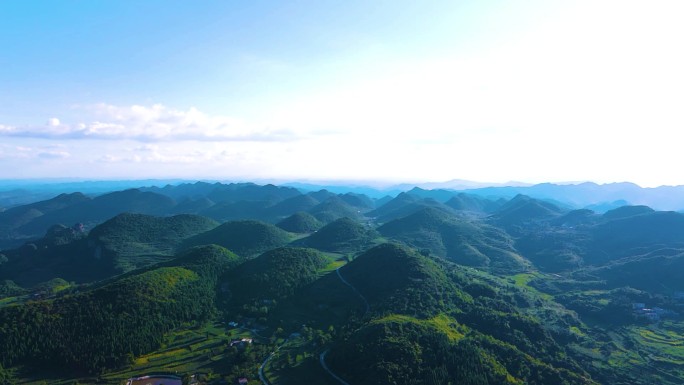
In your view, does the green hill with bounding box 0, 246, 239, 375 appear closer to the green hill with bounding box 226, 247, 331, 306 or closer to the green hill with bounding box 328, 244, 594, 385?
the green hill with bounding box 226, 247, 331, 306

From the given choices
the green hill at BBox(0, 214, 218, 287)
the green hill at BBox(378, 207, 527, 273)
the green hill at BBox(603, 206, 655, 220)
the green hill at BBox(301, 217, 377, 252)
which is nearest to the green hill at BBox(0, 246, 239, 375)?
the green hill at BBox(0, 214, 218, 287)

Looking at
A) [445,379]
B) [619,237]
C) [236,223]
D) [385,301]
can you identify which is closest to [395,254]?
[385,301]

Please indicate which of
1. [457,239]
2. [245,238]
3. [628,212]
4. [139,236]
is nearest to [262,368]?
[245,238]

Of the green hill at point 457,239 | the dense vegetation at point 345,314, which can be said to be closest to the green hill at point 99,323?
the dense vegetation at point 345,314

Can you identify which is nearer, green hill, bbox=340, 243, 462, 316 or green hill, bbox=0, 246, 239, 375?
green hill, bbox=0, 246, 239, 375

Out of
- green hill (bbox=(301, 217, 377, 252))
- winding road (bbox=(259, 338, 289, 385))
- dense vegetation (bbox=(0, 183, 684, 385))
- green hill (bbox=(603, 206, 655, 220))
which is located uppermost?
green hill (bbox=(603, 206, 655, 220))

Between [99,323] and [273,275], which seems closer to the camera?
[99,323]

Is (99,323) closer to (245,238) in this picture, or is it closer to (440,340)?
(440,340)

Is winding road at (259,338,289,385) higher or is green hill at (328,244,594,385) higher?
green hill at (328,244,594,385)
